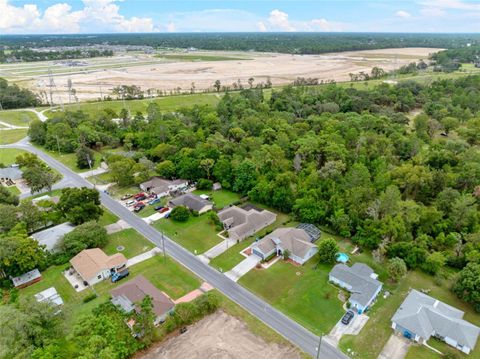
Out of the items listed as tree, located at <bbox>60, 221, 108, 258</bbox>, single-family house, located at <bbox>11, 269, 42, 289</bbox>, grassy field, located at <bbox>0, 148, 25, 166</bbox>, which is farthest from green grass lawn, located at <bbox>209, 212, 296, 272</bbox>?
grassy field, located at <bbox>0, 148, 25, 166</bbox>

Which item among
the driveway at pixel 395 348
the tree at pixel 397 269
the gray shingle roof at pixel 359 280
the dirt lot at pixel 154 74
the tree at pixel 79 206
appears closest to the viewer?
the driveway at pixel 395 348

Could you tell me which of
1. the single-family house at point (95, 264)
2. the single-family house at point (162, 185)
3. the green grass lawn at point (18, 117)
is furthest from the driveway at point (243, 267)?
the green grass lawn at point (18, 117)

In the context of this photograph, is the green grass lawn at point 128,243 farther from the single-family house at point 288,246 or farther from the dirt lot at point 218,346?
the dirt lot at point 218,346

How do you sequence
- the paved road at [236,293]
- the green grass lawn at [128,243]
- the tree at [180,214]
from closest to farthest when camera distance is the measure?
1. the paved road at [236,293]
2. the green grass lawn at [128,243]
3. the tree at [180,214]

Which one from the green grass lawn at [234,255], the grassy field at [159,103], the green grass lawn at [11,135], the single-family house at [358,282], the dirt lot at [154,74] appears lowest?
the green grass lawn at [234,255]

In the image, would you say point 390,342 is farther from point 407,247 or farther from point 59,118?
point 59,118

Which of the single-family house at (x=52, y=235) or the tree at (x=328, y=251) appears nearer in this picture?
the tree at (x=328, y=251)
